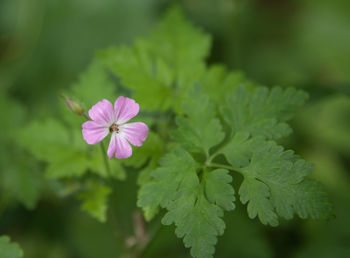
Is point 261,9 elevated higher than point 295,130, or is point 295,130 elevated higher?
point 261,9

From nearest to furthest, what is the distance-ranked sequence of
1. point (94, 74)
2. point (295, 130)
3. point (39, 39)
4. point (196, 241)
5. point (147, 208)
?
point (196, 241)
point (147, 208)
point (94, 74)
point (295, 130)
point (39, 39)

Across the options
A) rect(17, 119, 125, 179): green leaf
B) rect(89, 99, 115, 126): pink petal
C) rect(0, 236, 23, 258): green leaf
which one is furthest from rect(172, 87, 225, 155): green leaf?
rect(0, 236, 23, 258): green leaf

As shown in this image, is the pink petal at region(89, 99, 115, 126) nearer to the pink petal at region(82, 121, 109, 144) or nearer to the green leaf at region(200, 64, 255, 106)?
the pink petal at region(82, 121, 109, 144)

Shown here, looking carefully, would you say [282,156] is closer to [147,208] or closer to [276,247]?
[147,208]

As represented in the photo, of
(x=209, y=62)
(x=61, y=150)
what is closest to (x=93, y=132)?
(x=61, y=150)

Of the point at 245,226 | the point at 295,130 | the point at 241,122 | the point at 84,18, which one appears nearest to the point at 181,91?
the point at 241,122

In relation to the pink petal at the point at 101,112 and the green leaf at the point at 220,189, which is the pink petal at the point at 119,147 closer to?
the pink petal at the point at 101,112
